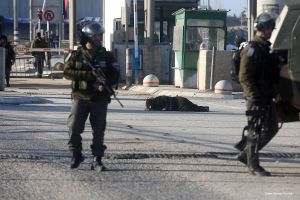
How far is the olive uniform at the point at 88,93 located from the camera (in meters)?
9.81

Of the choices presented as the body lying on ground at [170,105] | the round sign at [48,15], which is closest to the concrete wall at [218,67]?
the body lying on ground at [170,105]

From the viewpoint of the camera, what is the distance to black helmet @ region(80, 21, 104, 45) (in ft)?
32.4

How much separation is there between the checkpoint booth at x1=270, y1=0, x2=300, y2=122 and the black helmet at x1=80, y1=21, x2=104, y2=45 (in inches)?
83.3

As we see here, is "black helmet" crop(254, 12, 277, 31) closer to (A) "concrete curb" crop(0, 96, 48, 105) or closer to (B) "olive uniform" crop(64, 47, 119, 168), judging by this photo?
(B) "olive uniform" crop(64, 47, 119, 168)

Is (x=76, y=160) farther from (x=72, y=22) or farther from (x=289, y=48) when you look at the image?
(x=72, y=22)

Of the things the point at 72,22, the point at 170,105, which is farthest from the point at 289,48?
the point at 72,22

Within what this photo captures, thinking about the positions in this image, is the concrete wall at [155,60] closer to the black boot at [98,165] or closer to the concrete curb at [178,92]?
the concrete curb at [178,92]

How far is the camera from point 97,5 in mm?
95250

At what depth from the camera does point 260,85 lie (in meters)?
9.52

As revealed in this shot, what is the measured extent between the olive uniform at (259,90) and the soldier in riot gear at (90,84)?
5.31ft

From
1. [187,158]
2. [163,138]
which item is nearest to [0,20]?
[163,138]

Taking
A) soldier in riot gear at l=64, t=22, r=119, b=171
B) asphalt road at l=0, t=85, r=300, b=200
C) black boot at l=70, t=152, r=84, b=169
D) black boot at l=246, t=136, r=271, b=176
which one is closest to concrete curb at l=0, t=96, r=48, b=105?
asphalt road at l=0, t=85, r=300, b=200

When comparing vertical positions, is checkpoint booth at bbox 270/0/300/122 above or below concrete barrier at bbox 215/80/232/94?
above

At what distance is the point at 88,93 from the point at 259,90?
2.01m
